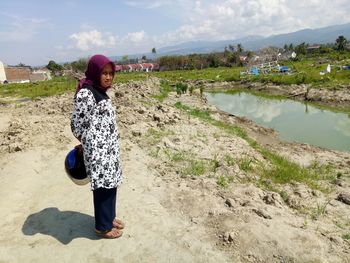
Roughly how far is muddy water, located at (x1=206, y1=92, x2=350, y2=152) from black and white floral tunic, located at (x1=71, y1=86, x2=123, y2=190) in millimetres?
9625

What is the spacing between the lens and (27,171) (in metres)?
6.44

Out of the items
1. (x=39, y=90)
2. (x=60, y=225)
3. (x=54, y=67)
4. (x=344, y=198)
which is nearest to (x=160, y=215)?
(x=60, y=225)

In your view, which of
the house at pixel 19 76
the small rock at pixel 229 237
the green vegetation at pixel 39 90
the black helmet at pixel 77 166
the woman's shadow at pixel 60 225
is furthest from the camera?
the house at pixel 19 76

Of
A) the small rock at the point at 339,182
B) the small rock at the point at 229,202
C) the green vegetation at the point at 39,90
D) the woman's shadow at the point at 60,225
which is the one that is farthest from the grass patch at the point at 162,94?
the woman's shadow at the point at 60,225

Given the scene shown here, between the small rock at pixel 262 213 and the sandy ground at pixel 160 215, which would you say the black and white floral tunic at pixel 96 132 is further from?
the small rock at pixel 262 213

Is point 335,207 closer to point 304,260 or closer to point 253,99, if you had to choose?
point 304,260

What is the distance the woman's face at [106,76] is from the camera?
3.64m

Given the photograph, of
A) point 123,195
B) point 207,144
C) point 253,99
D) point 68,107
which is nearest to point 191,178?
point 123,195

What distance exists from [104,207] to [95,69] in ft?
5.21

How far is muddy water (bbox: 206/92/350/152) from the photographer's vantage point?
501 inches

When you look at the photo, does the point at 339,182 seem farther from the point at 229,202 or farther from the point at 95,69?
the point at 95,69

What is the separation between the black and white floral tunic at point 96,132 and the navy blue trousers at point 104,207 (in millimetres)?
142

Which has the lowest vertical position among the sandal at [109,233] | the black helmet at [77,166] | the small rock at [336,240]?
the small rock at [336,240]

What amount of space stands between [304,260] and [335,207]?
2.42 metres
